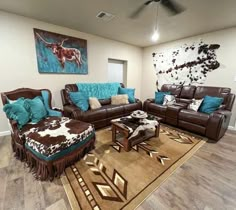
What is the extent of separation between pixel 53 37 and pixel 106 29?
1309 millimetres

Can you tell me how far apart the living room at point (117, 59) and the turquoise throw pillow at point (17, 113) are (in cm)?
60

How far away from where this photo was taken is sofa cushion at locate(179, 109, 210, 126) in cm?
272

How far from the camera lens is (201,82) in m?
3.77

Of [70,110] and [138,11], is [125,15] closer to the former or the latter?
[138,11]

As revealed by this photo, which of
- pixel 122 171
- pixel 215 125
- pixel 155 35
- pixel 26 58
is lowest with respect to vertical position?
pixel 122 171

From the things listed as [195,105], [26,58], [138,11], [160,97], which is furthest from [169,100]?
[26,58]

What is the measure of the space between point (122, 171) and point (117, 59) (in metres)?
3.80

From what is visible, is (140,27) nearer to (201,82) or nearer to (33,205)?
(201,82)

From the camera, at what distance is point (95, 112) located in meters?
3.02

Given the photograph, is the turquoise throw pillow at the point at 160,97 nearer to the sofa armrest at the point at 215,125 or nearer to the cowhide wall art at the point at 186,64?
the cowhide wall art at the point at 186,64

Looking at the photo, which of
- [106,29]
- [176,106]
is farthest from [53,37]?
[176,106]

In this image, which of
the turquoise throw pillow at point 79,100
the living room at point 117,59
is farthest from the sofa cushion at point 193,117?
the turquoise throw pillow at point 79,100

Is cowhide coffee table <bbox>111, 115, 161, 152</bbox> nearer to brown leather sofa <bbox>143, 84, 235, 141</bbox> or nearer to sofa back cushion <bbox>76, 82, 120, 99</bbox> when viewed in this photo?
brown leather sofa <bbox>143, 84, 235, 141</bbox>

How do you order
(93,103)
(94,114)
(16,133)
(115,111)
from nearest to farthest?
(16,133), (94,114), (93,103), (115,111)
